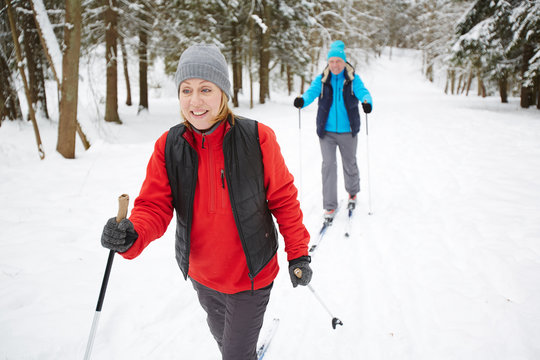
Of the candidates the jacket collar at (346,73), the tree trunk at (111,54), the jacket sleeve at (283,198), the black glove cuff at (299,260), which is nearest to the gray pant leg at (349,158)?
the jacket collar at (346,73)

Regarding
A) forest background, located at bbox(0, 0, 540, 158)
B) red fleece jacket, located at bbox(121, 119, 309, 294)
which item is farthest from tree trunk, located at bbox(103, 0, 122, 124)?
red fleece jacket, located at bbox(121, 119, 309, 294)

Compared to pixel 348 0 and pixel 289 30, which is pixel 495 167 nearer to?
pixel 289 30

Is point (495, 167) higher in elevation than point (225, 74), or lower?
lower

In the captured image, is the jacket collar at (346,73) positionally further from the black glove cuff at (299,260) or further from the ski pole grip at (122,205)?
the ski pole grip at (122,205)

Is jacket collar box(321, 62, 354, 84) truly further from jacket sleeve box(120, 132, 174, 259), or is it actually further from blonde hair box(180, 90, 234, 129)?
jacket sleeve box(120, 132, 174, 259)

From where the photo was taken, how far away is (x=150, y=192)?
166cm

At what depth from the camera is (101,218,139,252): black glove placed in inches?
52.3

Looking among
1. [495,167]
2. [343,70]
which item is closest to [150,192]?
[343,70]

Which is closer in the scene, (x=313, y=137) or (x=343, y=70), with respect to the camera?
(x=343, y=70)

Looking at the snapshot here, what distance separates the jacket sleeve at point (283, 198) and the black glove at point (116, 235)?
0.74 meters

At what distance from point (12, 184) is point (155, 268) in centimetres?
416

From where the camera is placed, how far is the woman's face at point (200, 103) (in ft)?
5.13

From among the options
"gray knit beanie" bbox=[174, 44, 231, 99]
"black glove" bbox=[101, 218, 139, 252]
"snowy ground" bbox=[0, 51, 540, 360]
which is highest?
"gray knit beanie" bbox=[174, 44, 231, 99]

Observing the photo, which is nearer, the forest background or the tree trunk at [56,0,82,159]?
the tree trunk at [56,0,82,159]
